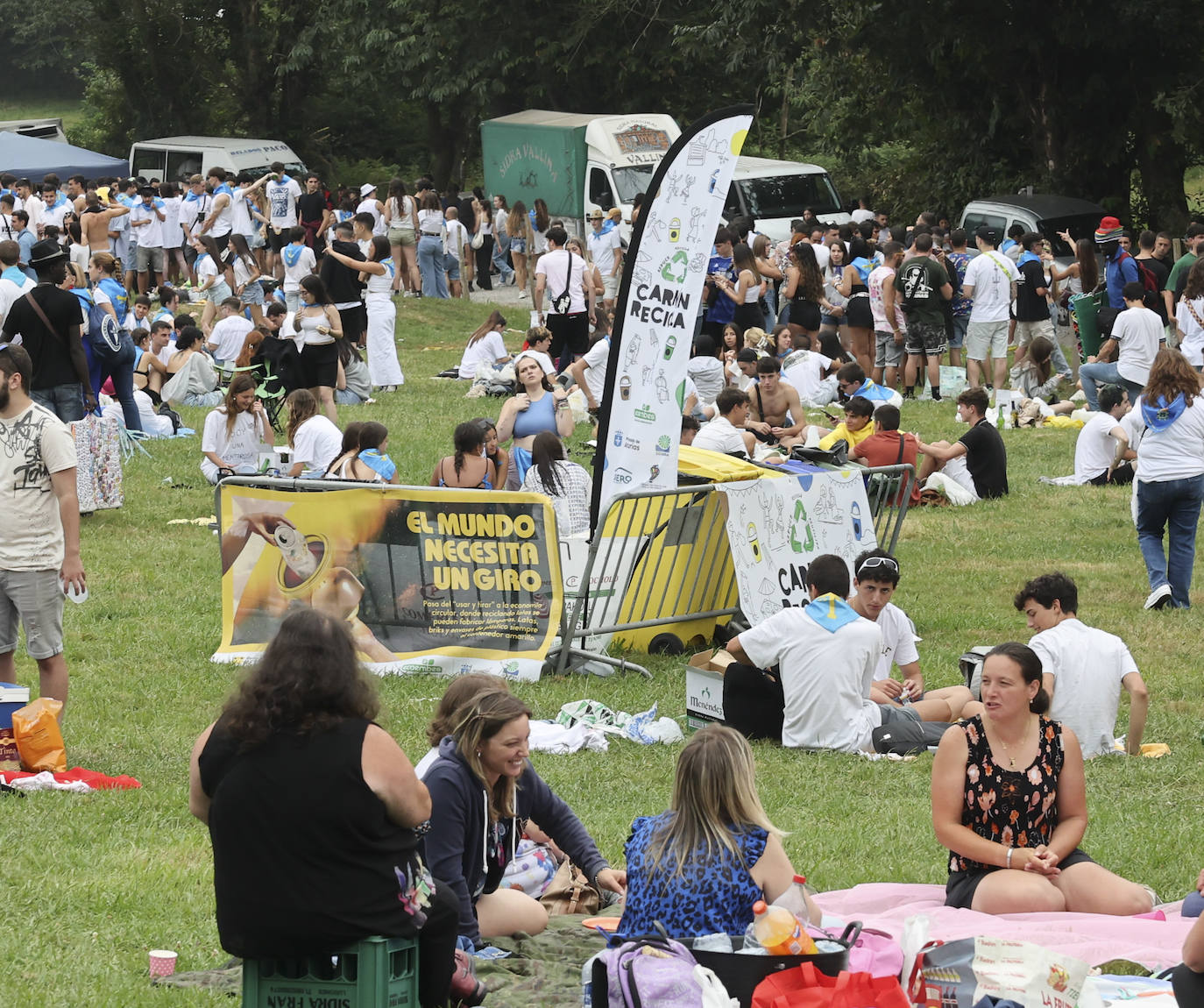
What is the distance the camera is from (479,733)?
557 centimetres

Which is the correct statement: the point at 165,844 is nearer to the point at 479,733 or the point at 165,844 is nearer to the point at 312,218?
the point at 479,733

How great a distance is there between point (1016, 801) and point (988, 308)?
14.1m

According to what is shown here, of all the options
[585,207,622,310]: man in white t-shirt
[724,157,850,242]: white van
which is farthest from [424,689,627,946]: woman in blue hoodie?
[724,157,850,242]: white van

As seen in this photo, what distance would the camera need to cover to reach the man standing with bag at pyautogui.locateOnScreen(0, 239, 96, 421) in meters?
12.9

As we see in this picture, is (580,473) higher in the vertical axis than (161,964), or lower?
higher

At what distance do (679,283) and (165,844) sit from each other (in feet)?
15.4

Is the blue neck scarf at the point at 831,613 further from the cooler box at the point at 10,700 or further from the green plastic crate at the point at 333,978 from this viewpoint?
the green plastic crate at the point at 333,978

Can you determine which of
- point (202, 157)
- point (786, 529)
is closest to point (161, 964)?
point (786, 529)

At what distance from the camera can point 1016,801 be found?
20.0 feet

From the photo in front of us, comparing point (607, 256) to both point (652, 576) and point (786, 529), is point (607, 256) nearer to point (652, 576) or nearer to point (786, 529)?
A: point (786, 529)

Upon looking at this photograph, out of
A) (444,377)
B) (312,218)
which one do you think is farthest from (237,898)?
(312,218)

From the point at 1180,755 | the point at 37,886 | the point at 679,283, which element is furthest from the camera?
the point at 679,283

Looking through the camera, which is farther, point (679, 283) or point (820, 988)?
point (679, 283)

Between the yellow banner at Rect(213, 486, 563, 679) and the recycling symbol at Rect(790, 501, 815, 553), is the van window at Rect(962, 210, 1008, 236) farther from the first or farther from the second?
the yellow banner at Rect(213, 486, 563, 679)
